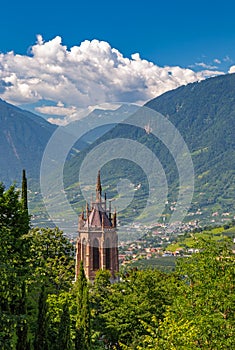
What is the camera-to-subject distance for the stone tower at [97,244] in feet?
195

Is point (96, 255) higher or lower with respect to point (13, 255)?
higher

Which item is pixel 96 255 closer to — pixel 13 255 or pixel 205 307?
pixel 205 307

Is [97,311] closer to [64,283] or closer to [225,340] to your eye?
[64,283]

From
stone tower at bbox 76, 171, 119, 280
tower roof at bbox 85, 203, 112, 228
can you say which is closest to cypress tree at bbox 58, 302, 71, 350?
stone tower at bbox 76, 171, 119, 280

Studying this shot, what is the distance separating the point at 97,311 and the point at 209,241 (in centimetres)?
1745

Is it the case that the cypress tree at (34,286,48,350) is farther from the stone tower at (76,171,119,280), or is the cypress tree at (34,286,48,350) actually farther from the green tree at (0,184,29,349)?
the stone tower at (76,171,119,280)

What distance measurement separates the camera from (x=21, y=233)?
28062 mm

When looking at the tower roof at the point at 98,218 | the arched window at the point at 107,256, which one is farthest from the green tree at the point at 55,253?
the tower roof at the point at 98,218

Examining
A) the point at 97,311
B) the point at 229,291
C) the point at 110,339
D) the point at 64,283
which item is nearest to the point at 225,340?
the point at 229,291

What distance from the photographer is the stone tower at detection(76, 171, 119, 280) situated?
59406 millimetres

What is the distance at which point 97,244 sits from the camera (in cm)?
6050

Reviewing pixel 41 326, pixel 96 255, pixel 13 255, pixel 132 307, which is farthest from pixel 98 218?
pixel 13 255

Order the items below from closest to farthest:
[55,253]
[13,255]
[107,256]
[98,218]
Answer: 1. [13,255]
2. [55,253]
3. [107,256]
4. [98,218]

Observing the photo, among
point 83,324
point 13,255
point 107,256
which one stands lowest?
point 83,324
